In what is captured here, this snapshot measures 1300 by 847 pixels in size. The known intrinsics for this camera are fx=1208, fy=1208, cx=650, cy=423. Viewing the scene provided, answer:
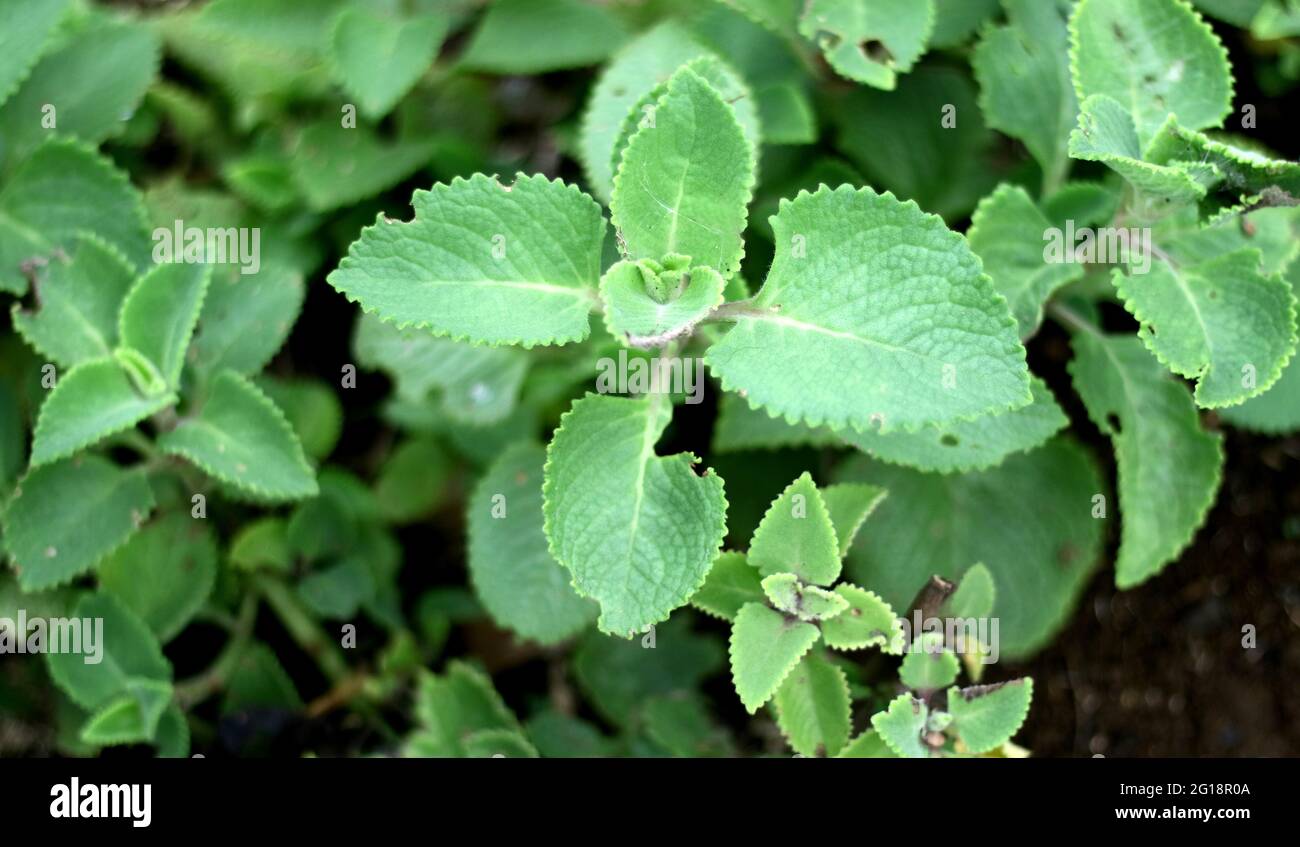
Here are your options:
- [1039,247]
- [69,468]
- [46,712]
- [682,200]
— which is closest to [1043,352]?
[1039,247]

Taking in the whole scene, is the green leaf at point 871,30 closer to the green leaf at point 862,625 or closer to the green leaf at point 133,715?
the green leaf at point 862,625

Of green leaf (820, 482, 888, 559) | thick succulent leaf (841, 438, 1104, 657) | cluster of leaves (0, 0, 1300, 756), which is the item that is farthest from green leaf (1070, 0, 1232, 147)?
green leaf (820, 482, 888, 559)

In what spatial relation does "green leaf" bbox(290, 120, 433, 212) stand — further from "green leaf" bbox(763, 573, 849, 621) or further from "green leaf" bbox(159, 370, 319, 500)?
"green leaf" bbox(763, 573, 849, 621)

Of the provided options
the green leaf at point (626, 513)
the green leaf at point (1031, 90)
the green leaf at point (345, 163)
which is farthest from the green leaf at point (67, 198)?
the green leaf at point (1031, 90)

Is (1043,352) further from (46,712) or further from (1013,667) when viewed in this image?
(46,712)
